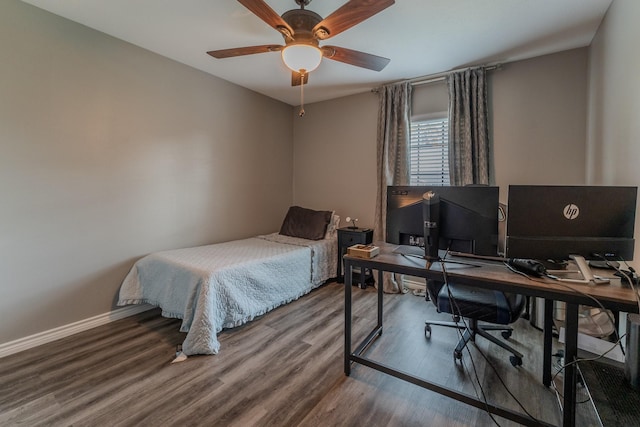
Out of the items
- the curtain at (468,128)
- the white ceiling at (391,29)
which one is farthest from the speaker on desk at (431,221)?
the curtain at (468,128)

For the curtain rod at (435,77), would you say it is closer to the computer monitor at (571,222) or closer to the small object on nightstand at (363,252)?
the computer monitor at (571,222)

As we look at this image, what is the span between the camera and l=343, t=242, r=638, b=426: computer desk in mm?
1183

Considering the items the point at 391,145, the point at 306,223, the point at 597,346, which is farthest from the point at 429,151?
the point at 597,346

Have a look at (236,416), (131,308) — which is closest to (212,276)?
(236,416)

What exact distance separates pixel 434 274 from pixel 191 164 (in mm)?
2862

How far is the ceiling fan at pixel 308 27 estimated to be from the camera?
165 centimetres

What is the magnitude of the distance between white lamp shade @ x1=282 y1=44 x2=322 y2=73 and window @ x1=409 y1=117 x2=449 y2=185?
1.98 m

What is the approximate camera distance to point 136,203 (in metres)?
2.76

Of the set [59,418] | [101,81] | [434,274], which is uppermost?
[101,81]

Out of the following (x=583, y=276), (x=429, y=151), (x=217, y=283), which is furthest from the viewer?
(x=429, y=151)

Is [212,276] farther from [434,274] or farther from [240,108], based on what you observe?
[240,108]

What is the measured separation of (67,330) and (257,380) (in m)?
1.84

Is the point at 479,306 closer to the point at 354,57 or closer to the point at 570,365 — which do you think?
the point at 570,365

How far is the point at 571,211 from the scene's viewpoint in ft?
4.33
